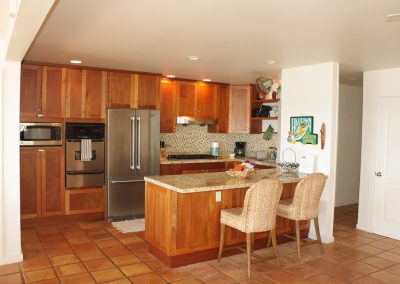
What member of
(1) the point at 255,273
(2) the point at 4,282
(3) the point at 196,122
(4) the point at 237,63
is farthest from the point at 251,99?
(2) the point at 4,282

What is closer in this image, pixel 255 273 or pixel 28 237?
pixel 255 273

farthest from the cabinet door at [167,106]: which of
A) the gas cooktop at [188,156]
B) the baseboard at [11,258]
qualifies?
the baseboard at [11,258]

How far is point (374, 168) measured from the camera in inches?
204

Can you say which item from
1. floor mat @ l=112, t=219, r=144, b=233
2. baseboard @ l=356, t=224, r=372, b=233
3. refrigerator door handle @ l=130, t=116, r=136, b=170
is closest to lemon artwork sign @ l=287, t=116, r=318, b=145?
baseboard @ l=356, t=224, r=372, b=233

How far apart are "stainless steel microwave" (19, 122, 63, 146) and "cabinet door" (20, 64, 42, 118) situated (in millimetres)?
164

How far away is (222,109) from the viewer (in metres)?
6.93

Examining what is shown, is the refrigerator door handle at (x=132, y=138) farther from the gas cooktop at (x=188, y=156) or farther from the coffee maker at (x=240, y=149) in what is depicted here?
the coffee maker at (x=240, y=149)

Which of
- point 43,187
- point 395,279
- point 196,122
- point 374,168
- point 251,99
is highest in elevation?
point 251,99

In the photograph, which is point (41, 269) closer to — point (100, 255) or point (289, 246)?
point (100, 255)

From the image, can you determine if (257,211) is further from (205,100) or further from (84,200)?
(205,100)

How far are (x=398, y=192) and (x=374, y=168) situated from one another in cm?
46

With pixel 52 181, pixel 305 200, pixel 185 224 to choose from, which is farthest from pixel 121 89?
pixel 305 200

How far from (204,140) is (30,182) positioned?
339 cm

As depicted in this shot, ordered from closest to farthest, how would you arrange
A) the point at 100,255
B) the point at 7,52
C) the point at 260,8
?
the point at 260,8
the point at 7,52
the point at 100,255
